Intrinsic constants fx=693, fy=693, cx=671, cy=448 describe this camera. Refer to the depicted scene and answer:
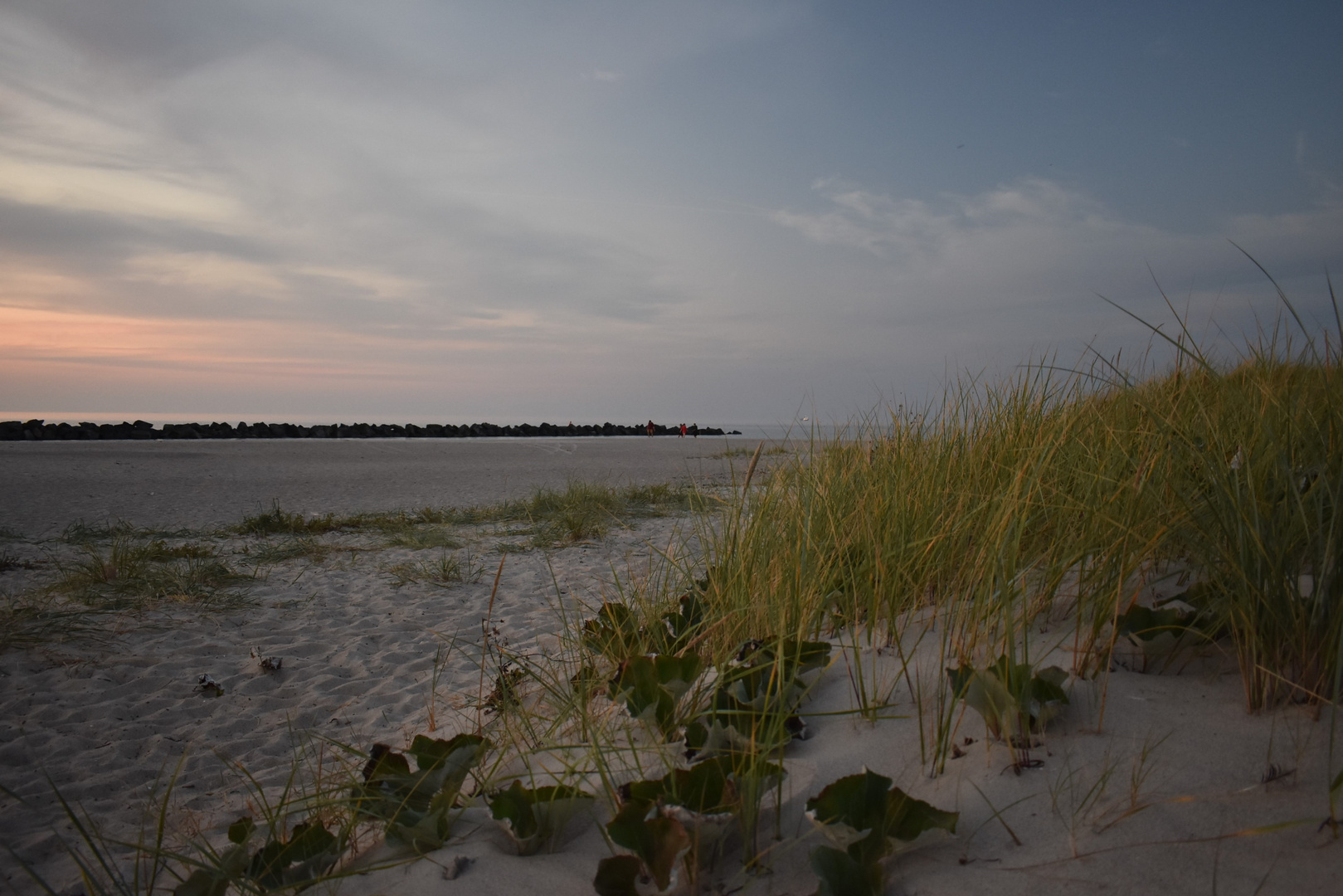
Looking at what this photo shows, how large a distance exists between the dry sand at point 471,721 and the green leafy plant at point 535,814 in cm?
3

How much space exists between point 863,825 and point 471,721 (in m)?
1.50

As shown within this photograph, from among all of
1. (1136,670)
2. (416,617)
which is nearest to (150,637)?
(416,617)

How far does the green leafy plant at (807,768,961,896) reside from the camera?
1057mm

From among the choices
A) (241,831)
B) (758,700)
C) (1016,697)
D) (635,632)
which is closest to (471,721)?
(635,632)

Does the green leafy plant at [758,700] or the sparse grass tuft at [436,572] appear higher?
the green leafy plant at [758,700]

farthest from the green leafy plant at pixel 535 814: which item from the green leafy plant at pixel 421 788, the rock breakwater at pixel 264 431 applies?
the rock breakwater at pixel 264 431

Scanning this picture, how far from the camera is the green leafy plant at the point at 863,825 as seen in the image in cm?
106

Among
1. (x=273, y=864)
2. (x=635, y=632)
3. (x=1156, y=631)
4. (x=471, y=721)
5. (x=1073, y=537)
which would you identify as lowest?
(x=471, y=721)

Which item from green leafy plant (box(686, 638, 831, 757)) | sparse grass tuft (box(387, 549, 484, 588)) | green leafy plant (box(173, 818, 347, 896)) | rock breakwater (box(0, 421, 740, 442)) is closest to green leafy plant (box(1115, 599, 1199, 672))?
green leafy plant (box(686, 638, 831, 757))

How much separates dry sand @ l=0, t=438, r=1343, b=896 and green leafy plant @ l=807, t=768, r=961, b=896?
0.25 feet

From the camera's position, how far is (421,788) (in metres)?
1.51

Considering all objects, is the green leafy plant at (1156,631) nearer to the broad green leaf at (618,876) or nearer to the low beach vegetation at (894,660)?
the low beach vegetation at (894,660)

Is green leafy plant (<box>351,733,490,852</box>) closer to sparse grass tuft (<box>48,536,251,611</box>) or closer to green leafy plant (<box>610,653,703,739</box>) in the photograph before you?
green leafy plant (<box>610,653,703,739</box>)

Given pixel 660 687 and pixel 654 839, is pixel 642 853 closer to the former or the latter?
pixel 654 839
